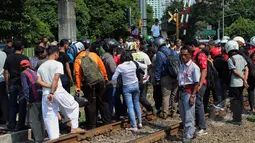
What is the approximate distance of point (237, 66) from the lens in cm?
930

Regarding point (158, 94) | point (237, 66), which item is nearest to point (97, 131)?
point (158, 94)

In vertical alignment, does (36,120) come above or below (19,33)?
below

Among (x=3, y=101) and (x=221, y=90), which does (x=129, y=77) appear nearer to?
(x=3, y=101)

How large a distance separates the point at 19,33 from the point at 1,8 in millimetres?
1516

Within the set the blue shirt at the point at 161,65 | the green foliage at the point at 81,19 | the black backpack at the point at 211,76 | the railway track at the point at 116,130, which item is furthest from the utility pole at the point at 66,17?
the green foliage at the point at 81,19

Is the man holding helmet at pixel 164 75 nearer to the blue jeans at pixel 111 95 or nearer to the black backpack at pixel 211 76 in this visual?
the black backpack at pixel 211 76

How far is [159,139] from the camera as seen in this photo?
26.9 ft

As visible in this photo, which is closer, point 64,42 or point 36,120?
point 36,120

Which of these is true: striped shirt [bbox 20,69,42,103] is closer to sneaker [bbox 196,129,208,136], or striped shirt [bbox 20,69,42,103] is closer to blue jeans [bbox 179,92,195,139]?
blue jeans [bbox 179,92,195,139]

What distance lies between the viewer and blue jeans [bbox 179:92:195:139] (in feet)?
25.1

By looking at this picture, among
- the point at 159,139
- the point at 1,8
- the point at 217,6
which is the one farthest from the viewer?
the point at 217,6

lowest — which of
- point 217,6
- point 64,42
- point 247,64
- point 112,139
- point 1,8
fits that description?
point 112,139

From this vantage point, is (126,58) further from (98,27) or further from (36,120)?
(98,27)

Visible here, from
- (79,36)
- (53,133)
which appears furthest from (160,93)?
(79,36)
